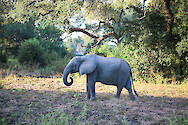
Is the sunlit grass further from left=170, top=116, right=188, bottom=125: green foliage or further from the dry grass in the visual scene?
left=170, top=116, right=188, bottom=125: green foliage

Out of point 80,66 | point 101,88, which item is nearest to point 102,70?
point 80,66

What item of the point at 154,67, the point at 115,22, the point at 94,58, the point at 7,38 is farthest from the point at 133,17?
the point at 7,38

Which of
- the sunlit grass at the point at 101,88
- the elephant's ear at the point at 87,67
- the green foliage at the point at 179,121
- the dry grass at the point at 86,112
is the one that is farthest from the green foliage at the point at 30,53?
the green foliage at the point at 179,121

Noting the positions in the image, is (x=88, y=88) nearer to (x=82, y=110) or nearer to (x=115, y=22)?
(x=82, y=110)

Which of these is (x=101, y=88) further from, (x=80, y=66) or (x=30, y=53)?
(x=30, y=53)

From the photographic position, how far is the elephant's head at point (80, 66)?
622cm

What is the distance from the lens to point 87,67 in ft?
20.5

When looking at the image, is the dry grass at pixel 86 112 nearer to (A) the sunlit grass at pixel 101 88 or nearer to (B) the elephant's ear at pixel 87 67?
(B) the elephant's ear at pixel 87 67

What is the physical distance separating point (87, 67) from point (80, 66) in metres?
0.32

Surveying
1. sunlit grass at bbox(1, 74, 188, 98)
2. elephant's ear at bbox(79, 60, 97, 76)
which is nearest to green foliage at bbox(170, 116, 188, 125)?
elephant's ear at bbox(79, 60, 97, 76)

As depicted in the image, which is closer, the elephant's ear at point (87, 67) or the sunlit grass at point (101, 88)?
the elephant's ear at point (87, 67)

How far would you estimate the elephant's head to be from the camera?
622 centimetres

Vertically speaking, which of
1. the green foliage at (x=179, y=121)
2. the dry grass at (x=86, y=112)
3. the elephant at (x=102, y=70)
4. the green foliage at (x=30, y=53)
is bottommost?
the green foliage at (x=179, y=121)

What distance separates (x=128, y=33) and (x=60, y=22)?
19.4ft
